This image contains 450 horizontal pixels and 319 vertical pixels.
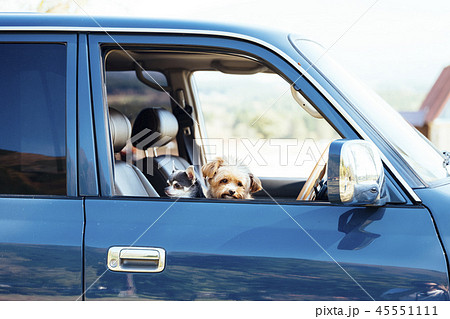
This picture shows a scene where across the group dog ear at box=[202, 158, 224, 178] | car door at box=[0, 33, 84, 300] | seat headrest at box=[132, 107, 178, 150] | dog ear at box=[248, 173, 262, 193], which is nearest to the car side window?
car door at box=[0, 33, 84, 300]

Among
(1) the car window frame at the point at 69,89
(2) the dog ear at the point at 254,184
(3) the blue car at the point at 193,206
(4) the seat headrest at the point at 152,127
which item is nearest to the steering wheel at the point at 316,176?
(3) the blue car at the point at 193,206

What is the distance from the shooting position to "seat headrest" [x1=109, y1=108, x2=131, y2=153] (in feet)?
9.86

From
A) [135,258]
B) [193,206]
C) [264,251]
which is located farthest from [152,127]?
[264,251]

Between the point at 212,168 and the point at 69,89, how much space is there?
183 cm

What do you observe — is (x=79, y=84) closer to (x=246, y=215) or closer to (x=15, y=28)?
(x=15, y=28)

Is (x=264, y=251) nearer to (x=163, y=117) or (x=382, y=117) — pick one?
(x=382, y=117)

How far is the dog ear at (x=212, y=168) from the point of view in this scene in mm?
3970

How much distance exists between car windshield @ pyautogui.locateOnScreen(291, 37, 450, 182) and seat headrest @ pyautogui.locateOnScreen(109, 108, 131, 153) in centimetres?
114

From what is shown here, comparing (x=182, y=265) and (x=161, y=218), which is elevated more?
(x=161, y=218)

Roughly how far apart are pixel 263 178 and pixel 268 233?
257 cm

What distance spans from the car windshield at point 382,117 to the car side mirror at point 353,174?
1.04 ft

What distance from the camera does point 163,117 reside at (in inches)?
157

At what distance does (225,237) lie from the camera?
2.05 meters

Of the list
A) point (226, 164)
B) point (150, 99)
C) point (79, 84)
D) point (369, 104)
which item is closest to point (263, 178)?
point (226, 164)
